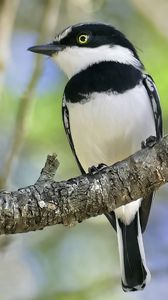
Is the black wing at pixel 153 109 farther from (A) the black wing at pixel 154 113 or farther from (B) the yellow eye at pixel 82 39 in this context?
(B) the yellow eye at pixel 82 39

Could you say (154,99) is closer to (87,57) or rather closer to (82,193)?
(87,57)

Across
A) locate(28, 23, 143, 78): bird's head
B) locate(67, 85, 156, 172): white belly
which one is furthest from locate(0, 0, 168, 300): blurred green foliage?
locate(67, 85, 156, 172): white belly

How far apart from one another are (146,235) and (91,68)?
2.05 metres

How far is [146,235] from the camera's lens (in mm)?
6051

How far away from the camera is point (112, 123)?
418 centimetres

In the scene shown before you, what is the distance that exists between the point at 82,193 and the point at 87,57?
4.48 ft

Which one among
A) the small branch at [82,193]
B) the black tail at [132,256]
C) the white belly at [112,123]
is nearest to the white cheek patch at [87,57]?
the white belly at [112,123]

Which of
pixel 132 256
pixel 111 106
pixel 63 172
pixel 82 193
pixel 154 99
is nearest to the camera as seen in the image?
pixel 82 193

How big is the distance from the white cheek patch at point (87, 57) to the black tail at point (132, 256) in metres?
0.80

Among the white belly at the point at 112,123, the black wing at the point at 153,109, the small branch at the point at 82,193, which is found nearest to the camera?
the small branch at the point at 82,193

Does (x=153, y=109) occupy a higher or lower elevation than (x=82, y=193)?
higher

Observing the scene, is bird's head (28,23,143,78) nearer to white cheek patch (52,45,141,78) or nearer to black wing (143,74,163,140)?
white cheek patch (52,45,141,78)

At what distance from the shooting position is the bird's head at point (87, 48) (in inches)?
173

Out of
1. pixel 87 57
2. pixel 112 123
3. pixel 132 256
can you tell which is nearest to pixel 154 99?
pixel 112 123
